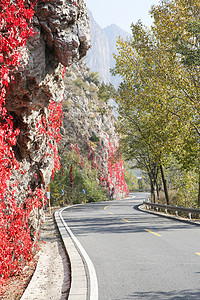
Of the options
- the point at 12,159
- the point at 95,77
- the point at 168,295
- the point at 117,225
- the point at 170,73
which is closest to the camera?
the point at 168,295

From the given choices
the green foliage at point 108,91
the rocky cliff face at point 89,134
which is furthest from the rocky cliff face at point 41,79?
the rocky cliff face at point 89,134

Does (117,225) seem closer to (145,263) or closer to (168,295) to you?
(145,263)

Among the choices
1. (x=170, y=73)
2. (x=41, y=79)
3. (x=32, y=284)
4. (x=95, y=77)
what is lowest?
(x=32, y=284)

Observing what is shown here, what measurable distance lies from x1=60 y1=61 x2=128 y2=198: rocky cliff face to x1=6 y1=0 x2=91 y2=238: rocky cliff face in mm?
33299

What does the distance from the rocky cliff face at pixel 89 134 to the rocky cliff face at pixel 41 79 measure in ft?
109

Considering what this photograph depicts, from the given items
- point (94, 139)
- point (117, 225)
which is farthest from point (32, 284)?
point (94, 139)

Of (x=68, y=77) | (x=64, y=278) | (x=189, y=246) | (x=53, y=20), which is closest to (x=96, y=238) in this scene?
(x=189, y=246)

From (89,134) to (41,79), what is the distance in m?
43.9

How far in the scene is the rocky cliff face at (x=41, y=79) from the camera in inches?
259

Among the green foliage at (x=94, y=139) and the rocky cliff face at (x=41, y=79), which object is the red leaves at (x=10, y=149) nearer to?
the rocky cliff face at (x=41, y=79)

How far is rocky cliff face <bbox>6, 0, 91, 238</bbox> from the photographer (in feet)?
21.6

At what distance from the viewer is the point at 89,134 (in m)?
50.8

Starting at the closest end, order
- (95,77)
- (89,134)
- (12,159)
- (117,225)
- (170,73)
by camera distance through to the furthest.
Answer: (12,159)
(117,225)
(170,73)
(89,134)
(95,77)

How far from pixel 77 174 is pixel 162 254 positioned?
105 feet
